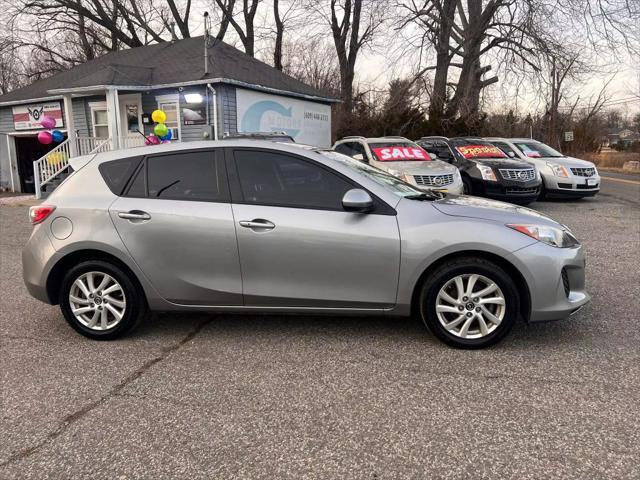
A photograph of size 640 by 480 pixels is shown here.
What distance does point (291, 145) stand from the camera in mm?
4055

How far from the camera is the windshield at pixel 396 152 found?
1140 centimetres

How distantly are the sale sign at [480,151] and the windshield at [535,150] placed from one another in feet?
3.74

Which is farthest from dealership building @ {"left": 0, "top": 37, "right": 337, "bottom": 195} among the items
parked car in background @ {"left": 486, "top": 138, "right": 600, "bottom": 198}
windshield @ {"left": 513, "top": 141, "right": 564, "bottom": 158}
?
parked car in background @ {"left": 486, "top": 138, "right": 600, "bottom": 198}

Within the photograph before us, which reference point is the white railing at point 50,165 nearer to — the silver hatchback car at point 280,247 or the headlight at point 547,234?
the silver hatchback car at point 280,247

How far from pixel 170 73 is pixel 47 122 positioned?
15.6 ft

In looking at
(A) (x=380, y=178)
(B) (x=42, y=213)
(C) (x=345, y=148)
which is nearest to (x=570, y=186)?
(C) (x=345, y=148)

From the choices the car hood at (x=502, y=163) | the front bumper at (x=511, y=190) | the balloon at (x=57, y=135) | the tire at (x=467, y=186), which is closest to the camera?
the front bumper at (x=511, y=190)

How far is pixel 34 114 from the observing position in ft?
60.0

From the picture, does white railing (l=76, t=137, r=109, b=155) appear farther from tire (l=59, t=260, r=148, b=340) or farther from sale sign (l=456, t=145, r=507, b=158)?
tire (l=59, t=260, r=148, b=340)

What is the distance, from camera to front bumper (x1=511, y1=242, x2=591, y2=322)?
360 centimetres

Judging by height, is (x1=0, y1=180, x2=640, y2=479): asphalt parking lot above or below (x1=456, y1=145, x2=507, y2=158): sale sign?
below

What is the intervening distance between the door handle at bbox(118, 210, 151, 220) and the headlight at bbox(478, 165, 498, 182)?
9.13 metres

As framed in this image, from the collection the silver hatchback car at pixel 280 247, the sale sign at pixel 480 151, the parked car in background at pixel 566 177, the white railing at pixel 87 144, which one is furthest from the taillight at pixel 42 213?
the white railing at pixel 87 144

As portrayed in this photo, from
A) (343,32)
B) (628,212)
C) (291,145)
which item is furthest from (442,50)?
(291,145)
